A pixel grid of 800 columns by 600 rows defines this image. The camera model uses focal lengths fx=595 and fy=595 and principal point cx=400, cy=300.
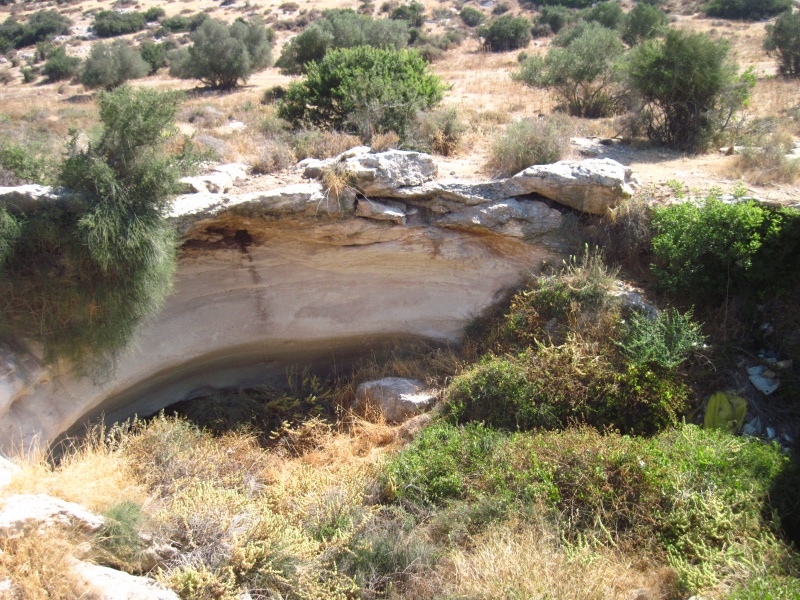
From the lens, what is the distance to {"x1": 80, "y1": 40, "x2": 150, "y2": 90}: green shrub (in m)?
22.8

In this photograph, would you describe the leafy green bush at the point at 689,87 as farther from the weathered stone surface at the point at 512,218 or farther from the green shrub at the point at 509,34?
the green shrub at the point at 509,34

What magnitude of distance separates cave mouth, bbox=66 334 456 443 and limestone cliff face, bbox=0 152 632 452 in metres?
0.03

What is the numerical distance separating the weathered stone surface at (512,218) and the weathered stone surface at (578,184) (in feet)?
0.60

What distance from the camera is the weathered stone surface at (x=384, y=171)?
24.4ft

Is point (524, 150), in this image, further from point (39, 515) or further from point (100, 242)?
point (39, 515)

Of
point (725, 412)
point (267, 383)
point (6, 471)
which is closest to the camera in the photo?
point (6, 471)

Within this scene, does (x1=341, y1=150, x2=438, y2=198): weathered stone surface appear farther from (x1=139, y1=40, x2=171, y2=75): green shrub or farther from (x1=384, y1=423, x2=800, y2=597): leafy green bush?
(x1=139, y1=40, x2=171, y2=75): green shrub

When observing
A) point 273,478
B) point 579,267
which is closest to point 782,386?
point 579,267

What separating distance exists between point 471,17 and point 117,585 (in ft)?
107

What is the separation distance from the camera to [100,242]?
5.98 m

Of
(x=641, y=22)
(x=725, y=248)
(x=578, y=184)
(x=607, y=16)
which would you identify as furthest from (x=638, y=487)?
(x=607, y=16)

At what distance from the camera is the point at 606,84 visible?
12.7 m

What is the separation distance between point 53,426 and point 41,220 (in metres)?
2.30

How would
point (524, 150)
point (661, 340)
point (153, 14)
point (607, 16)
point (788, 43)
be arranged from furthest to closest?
point (153, 14), point (607, 16), point (788, 43), point (524, 150), point (661, 340)
